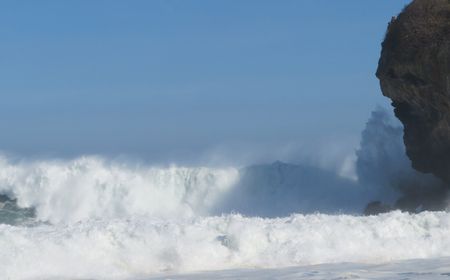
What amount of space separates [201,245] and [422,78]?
8602 mm

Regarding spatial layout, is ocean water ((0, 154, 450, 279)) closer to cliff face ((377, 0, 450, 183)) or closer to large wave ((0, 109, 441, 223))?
cliff face ((377, 0, 450, 183))

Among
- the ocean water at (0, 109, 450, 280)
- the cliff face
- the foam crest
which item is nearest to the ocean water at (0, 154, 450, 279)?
the ocean water at (0, 109, 450, 280)

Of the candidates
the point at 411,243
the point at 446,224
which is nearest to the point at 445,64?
the point at 446,224

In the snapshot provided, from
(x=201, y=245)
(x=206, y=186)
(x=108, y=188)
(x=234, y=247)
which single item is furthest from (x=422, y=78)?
(x=108, y=188)

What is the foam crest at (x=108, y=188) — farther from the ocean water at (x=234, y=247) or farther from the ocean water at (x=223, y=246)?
the ocean water at (x=223, y=246)

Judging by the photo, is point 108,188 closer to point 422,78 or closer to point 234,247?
point 422,78

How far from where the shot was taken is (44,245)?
13570mm

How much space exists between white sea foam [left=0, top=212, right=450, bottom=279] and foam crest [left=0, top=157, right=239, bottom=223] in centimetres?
1131

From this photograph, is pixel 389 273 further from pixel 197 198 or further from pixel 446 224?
pixel 197 198

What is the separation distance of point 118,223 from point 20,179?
1495 cm

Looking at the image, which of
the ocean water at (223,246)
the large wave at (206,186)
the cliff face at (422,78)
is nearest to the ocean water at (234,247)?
the ocean water at (223,246)

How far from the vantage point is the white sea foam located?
13141 millimetres

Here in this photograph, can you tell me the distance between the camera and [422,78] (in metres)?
19.8

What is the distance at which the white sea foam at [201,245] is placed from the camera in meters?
13.1
